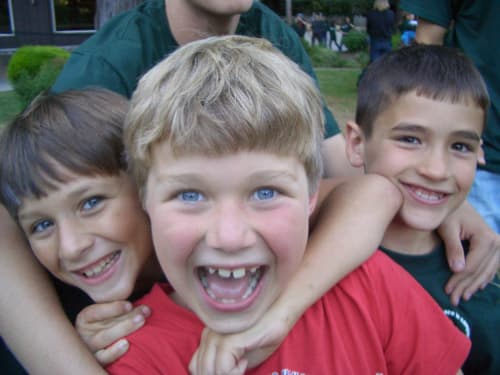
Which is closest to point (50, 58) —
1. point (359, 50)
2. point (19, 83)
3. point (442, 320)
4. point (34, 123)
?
point (19, 83)

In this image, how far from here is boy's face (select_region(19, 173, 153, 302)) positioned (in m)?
1.48

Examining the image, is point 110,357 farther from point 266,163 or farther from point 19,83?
point 19,83

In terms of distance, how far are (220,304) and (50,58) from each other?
33.9 feet

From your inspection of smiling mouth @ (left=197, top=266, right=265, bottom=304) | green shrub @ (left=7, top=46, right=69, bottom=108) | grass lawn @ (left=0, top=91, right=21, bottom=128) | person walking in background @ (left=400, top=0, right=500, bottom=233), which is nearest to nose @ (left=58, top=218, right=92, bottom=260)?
smiling mouth @ (left=197, top=266, right=265, bottom=304)

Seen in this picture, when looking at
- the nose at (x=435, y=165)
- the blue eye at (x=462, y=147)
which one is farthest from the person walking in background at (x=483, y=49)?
the nose at (x=435, y=165)

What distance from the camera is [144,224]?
1.59 metres

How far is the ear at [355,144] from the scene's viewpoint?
6.77ft

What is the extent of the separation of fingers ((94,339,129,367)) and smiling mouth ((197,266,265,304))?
0.30 metres

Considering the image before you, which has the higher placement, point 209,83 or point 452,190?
point 209,83

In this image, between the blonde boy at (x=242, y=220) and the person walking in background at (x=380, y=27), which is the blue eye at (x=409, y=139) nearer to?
the blonde boy at (x=242, y=220)

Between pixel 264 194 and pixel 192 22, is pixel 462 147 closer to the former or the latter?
pixel 264 194

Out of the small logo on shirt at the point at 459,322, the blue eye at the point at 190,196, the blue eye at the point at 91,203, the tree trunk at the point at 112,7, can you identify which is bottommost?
the tree trunk at the point at 112,7

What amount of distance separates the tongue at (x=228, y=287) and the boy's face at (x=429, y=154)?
0.81 metres

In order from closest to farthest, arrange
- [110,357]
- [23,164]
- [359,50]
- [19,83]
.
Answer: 1. [110,357]
2. [23,164]
3. [19,83]
4. [359,50]
